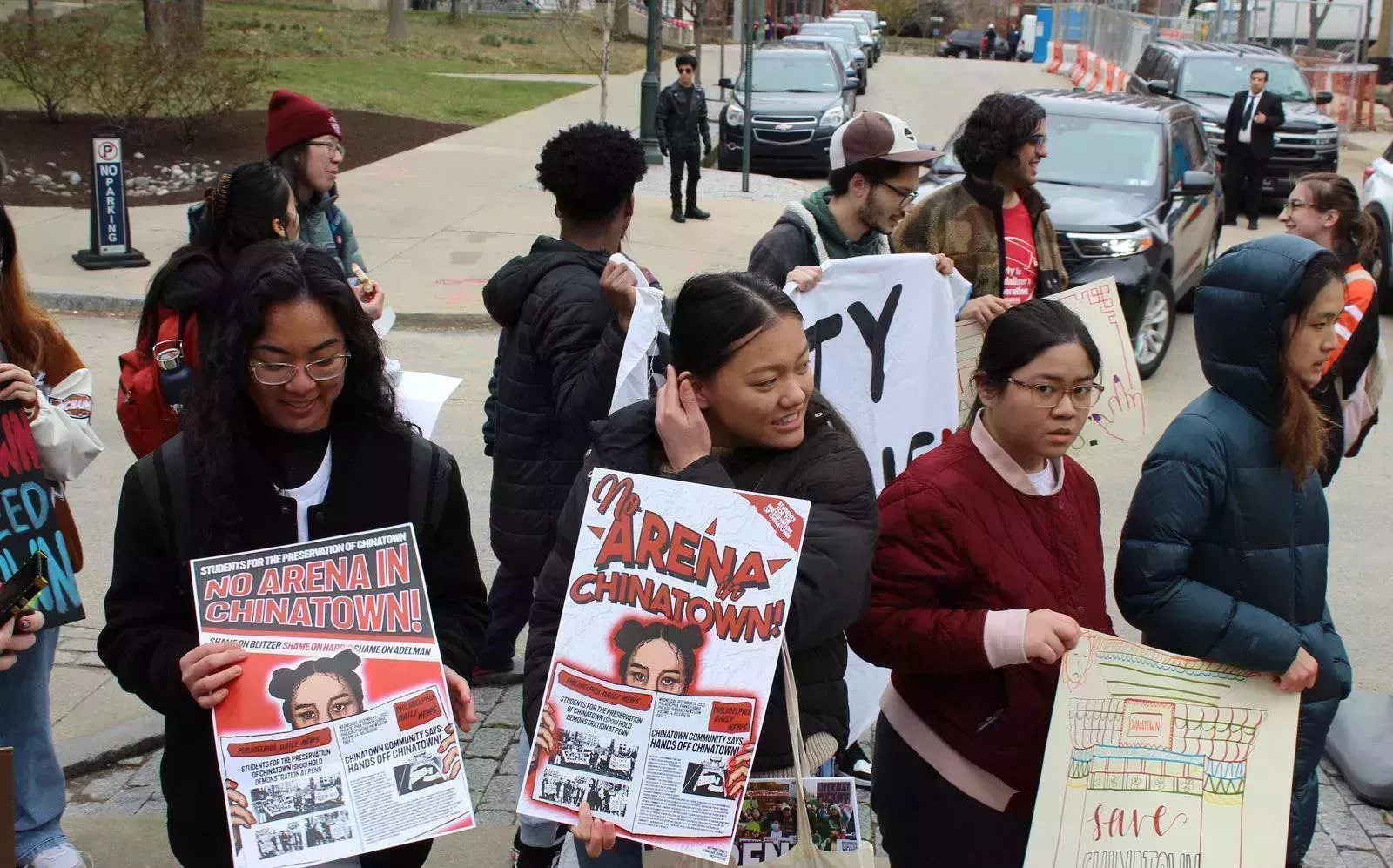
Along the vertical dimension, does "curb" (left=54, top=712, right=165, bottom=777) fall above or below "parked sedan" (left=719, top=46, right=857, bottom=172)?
below

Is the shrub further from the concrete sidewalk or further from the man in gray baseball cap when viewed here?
the man in gray baseball cap

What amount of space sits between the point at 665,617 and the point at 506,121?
22.1m

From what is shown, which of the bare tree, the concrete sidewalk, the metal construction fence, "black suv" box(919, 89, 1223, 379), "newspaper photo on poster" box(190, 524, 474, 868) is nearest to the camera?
"newspaper photo on poster" box(190, 524, 474, 868)

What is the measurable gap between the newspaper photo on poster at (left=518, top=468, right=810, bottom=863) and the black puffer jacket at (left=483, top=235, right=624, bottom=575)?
132 centimetres

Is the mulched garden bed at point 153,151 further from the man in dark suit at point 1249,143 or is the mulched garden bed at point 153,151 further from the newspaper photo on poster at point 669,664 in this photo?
the newspaper photo on poster at point 669,664

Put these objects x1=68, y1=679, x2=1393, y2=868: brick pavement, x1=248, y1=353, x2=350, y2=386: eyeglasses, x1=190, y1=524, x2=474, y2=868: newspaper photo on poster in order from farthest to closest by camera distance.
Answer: x1=68, y1=679, x2=1393, y2=868: brick pavement < x1=248, y1=353, x2=350, y2=386: eyeglasses < x1=190, y1=524, x2=474, y2=868: newspaper photo on poster

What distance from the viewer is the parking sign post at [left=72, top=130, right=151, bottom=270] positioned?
11.7 m

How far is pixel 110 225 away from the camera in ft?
39.4

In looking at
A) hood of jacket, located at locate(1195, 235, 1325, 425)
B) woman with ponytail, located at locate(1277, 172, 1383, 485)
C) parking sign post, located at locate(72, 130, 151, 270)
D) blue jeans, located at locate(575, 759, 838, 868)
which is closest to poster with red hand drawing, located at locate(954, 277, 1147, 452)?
woman with ponytail, located at locate(1277, 172, 1383, 485)

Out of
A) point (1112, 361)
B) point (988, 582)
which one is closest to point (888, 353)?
point (1112, 361)

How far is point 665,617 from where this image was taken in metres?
2.28

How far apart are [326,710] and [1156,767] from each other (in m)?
1.60

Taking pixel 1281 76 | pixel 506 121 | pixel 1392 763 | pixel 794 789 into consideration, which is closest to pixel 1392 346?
pixel 1392 763

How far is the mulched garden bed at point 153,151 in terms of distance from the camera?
15.8 meters
